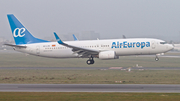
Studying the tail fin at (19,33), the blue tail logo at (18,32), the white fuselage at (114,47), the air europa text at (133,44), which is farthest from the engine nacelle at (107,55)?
the blue tail logo at (18,32)

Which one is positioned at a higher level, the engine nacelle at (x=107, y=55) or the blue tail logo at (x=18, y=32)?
the blue tail logo at (x=18, y=32)

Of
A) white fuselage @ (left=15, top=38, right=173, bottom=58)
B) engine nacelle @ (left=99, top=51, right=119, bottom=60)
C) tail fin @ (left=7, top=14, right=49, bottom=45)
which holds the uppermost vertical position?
tail fin @ (left=7, top=14, right=49, bottom=45)

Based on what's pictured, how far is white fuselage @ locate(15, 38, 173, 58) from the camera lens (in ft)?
134

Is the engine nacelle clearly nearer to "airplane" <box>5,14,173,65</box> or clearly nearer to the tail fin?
"airplane" <box>5,14,173,65</box>

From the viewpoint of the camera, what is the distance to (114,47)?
41.3 m

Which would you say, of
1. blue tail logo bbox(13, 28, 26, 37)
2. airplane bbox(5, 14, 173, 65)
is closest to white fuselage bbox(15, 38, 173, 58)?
airplane bbox(5, 14, 173, 65)

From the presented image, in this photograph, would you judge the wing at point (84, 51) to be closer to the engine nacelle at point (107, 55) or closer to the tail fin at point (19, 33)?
the engine nacelle at point (107, 55)

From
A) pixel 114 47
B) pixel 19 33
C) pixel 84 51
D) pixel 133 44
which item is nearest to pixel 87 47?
pixel 84 51

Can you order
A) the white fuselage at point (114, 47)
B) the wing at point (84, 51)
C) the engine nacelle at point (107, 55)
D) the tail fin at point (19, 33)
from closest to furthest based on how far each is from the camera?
the engine nacelle at point (107, 55) < the wing at point (84, 51) < the white fuselage at point (114, 47) < the tail fin at point (19, 33)

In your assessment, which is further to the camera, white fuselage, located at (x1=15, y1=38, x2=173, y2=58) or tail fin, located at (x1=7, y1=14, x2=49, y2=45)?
tail fin, located at (x1=7, y1=14, x2=49, y2=45)

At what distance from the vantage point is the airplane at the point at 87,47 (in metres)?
40.8

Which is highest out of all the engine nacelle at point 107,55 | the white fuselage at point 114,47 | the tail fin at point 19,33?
the tail fin at point 19,33
